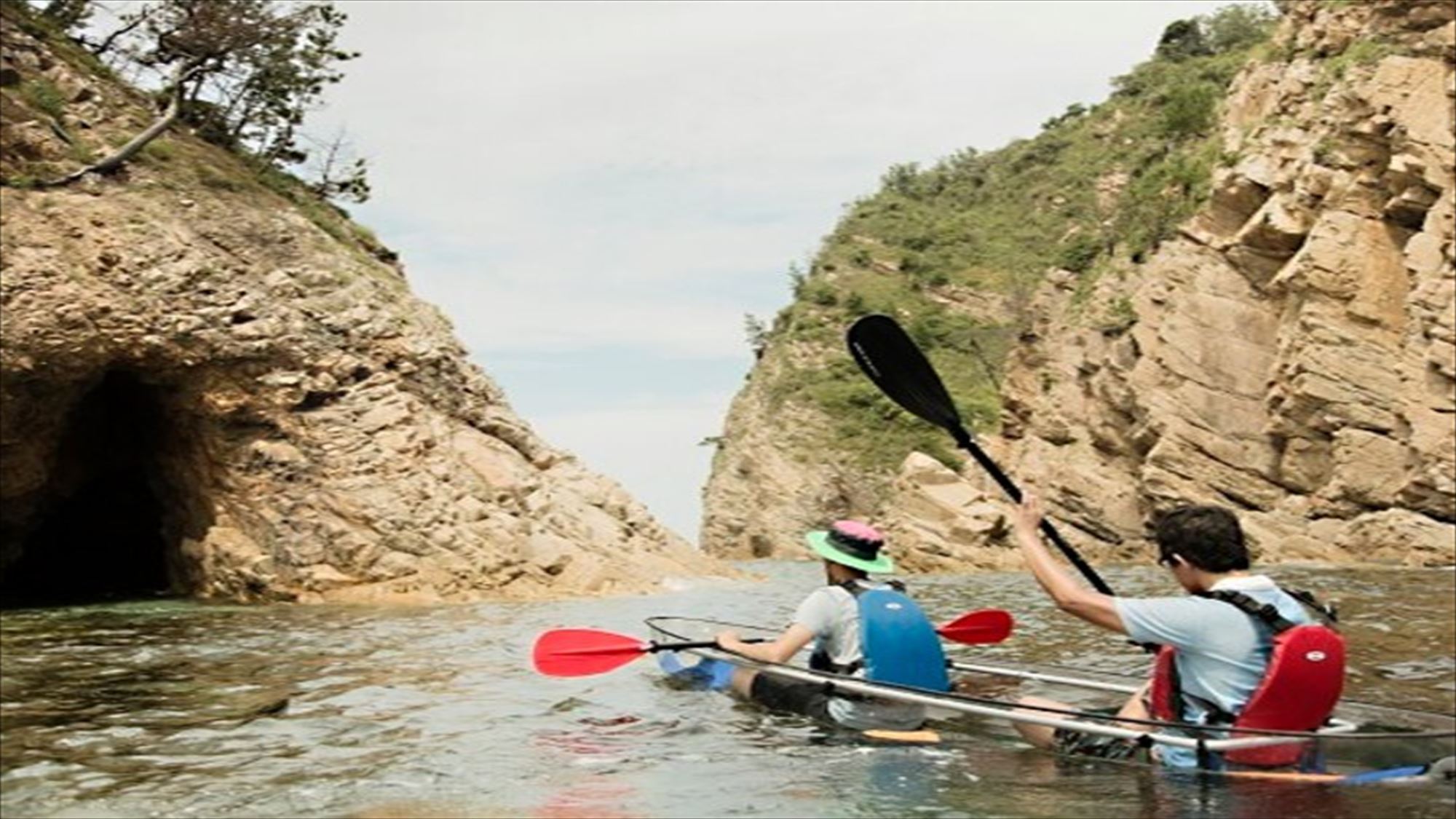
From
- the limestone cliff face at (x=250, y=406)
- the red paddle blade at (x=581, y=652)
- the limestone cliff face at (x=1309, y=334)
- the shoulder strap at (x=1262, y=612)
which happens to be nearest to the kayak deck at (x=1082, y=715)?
the shoulder strap at (x=1262, y=612)

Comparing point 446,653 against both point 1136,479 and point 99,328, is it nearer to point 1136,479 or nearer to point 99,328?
point 99,328

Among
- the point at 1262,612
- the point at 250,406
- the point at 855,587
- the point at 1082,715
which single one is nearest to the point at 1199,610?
the point at 1262,612

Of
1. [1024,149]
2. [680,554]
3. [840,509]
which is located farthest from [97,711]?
[1024,149]

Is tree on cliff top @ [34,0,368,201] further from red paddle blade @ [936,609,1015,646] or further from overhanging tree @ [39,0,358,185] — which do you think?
red paddle blade @ [936,609,1015,646]

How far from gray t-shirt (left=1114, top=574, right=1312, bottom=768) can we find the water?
44 centimetres

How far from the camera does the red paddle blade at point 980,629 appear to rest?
9.79m

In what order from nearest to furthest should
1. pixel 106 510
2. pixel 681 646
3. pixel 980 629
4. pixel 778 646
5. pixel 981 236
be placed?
pixel 778 646
pixel 681 646
pixel 980 629
pixel 106 510
pixel 981 236

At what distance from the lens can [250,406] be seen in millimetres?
18297

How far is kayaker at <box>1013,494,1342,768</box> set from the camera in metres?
5.80

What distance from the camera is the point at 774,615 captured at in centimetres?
1558

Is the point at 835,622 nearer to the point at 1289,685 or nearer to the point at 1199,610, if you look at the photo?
the point at 1199,610

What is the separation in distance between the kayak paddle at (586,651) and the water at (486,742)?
274 mm

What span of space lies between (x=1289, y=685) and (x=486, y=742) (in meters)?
4.25

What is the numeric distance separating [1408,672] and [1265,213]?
23.4m
